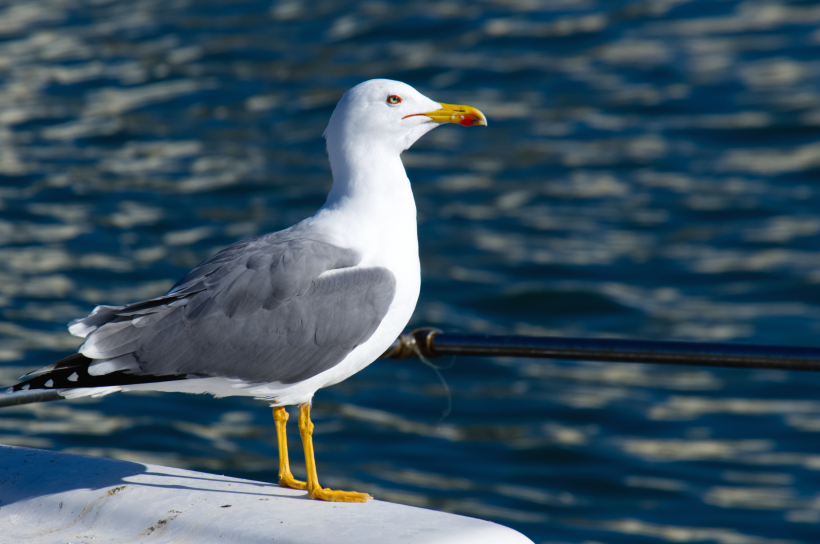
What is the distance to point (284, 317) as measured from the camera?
3.16 meters

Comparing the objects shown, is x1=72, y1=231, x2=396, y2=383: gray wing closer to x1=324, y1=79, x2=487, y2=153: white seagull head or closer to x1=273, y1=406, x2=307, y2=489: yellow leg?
x1=273, y1=406, x2=307, y2=489: yellow leg

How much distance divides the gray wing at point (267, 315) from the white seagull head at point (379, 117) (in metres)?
0.44

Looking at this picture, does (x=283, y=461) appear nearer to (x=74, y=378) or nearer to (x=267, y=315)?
(x=267, y=315)

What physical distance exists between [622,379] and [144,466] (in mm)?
5726

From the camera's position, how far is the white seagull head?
3.34 metres

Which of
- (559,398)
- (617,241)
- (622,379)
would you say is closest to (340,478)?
(559,398)

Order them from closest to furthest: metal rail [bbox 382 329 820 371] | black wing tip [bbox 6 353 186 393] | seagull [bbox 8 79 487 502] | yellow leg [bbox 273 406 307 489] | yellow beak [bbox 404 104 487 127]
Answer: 1. black wing tip [bbox 6 353 186 393]
2. seagull [bbox 8 79 487 502]
3. yellow leg [bbox 273 406 307 489]
4. metal rail [bbox 382 329 820 371]
5. yellow beak [bbox 404 104 487 127]

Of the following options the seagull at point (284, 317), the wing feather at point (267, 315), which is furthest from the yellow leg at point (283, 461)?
the wing feather at point (267, 315)

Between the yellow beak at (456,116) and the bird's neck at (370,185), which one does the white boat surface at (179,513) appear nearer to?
the bird's neck at (370,185)

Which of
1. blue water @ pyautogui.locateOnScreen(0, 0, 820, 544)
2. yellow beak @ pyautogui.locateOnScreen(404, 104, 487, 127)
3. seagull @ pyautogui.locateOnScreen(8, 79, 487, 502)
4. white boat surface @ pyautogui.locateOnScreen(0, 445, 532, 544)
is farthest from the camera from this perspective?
blue water @ pyautogui.locateOnScreen(0, 0, 820, 544)

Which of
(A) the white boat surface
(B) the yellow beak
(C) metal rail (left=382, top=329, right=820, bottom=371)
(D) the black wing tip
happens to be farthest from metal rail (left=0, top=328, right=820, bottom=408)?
(B) the yellow beak

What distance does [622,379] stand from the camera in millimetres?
8242

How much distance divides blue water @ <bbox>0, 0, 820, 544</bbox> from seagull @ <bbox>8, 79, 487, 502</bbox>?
361 cm

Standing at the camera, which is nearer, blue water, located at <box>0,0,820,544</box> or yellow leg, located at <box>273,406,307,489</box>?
yellow leg, located at <box>273,406,307,489</box>
